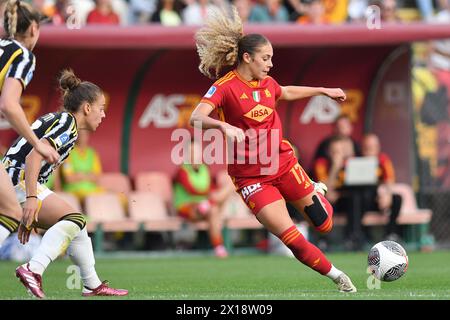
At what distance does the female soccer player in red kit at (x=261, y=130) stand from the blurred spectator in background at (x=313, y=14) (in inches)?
294

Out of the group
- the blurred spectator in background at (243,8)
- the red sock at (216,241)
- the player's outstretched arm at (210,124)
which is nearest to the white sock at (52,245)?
the player's outstretched arm at (210,124)

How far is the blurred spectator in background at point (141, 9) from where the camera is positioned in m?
16.6

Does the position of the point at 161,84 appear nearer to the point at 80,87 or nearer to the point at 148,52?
the point at 148,52

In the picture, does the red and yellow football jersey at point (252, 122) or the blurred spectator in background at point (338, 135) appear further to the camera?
the blurred spectator in background at point (338, 135)

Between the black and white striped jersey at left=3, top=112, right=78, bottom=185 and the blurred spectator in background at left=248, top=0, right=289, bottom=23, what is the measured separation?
8.72 meters

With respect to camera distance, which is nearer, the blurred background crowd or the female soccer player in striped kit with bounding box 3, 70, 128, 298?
the female soccer player in striped kit with bounding box 3, 70, 128, 298

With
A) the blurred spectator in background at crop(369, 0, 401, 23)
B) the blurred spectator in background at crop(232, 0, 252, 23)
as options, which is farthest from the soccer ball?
the blurred spectator in background at crop(369, 0, 401, 23)

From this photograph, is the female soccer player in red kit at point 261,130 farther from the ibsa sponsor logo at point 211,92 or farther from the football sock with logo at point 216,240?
the football sock with logo at point 216,240

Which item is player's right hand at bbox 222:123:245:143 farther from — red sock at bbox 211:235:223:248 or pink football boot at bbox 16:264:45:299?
red sock at bbox 211:235:223:248

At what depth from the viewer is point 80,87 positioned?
838 cm

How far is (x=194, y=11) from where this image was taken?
16.3 metres

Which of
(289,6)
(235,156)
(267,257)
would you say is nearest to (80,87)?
(235,156)

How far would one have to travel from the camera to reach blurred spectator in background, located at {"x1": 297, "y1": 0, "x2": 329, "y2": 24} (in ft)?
53.4
